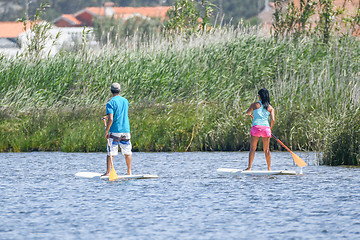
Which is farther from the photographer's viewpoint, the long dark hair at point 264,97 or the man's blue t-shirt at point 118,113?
the long dark hair at point 264,97

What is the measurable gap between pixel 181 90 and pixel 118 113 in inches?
403

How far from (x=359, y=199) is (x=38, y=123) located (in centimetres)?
1189

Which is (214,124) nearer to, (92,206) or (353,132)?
(353,132)

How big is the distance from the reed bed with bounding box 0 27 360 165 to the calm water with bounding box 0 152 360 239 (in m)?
3.18

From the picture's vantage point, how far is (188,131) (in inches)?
819

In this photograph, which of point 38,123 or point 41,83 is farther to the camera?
point 41,83

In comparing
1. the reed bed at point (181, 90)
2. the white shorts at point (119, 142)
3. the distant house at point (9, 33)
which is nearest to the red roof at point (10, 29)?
the distant house at point (9, 33)

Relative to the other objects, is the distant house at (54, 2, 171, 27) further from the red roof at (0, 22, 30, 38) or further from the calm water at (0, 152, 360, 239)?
the calm water at (0, 152, 360, 239)

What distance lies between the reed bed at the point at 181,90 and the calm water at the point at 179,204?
10.4 feet

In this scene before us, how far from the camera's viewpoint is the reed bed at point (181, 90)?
20219 millimetres

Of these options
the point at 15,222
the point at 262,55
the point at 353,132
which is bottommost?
the point at 15,222

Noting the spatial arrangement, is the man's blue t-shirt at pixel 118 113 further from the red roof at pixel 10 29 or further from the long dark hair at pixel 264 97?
the red roof at pixel 10 29

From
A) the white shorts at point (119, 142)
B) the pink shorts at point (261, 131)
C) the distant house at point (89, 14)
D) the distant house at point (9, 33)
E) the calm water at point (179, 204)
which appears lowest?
the calm water at point (179, 204)

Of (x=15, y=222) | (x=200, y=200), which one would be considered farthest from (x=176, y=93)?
(x=15, y=222)
